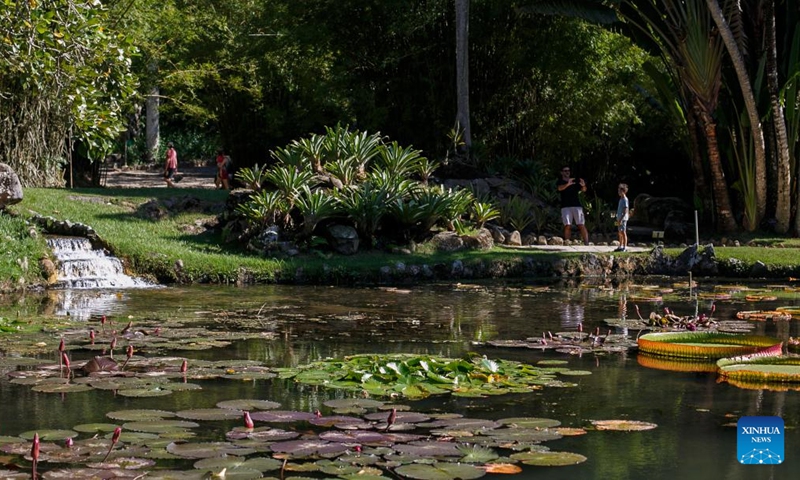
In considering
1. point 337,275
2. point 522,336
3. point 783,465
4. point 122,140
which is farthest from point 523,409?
point 122,140

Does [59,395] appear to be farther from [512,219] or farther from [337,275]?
[512,219]

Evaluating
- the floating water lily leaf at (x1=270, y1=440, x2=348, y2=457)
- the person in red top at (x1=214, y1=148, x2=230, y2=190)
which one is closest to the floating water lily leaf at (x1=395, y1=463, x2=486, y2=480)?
the floating water lily leaf at (x1=270, y1=440, x2=348, y2=457)

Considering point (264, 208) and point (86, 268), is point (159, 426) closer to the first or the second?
point (86, 268)

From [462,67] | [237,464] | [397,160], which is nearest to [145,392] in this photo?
[237,464]

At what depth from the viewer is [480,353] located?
10617 mm

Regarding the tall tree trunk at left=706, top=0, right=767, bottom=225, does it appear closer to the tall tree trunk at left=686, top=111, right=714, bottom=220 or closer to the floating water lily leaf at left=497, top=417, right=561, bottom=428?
the tall tree trunk at left=686, top=111, right=714, bottom=220

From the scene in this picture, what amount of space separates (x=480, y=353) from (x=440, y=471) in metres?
4.73

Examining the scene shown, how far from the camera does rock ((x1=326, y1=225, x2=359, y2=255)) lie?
19703 millimetres

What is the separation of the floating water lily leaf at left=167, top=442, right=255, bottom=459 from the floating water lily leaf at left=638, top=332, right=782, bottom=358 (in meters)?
4.94

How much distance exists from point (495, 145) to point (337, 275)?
42.2 feet

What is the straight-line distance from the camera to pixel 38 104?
25.3 m

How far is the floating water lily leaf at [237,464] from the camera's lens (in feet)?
19.6

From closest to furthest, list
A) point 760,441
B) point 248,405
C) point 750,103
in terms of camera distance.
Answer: point 760,441 < point 248,405 < point 750,103

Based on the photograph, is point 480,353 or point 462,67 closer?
point 480,353
